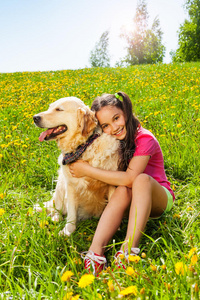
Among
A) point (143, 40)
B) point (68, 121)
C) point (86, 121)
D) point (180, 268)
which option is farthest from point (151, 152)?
point (143, 40)

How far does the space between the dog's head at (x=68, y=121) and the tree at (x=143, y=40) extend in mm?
36967

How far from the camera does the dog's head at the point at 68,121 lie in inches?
96.2

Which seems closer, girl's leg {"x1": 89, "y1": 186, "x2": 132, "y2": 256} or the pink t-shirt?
girl's leg {"x1": 89, "y1": 186, "x2": 132, "y2": 256}

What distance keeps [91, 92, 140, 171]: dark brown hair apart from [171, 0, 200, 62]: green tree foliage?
27369 mm

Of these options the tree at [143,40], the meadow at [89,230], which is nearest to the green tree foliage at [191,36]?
the tree at [143,40]

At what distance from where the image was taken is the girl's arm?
2328 millimetres

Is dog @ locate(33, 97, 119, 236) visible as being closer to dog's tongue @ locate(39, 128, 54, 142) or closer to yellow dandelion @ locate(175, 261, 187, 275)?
dog's tongue @ locate(39, 128, 54, 142)

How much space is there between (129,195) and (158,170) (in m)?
0.53

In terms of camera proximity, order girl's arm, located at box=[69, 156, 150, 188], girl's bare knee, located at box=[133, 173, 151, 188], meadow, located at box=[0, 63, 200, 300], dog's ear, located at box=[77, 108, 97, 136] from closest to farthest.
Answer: meadow, located at box=[0, 63, 200, 300], girl's bare knee, located at box=[133, 173, 151, 188], girl's arm, located at box=[69, 156, 150, 188], dog's ear, located at box=[77, 108, 97, 136]

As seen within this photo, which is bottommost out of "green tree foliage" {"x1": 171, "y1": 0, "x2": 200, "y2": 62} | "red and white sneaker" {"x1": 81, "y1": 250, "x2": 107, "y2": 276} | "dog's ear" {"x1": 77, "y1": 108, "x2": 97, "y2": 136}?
"red and white sneaker" {"x1": 81, "y1": 250, "x2": 107, "y2": 276}

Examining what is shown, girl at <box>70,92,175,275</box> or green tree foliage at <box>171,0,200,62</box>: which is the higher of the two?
green tree foliage at <box>171,0,200,62</box>

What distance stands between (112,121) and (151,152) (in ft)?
1.48

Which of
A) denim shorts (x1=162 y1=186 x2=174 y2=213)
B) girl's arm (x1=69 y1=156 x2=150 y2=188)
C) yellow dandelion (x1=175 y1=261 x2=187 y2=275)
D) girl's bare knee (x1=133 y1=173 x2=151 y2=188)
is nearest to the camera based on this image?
yellow dandelion (x1=175 y1=261 x2=187 y2=275)

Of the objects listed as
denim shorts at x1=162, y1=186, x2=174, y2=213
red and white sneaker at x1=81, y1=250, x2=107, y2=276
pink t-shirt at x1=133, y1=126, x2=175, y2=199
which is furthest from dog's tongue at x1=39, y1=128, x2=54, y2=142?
denim shorts at x1=162, y1=186, x2=174, y2=213
